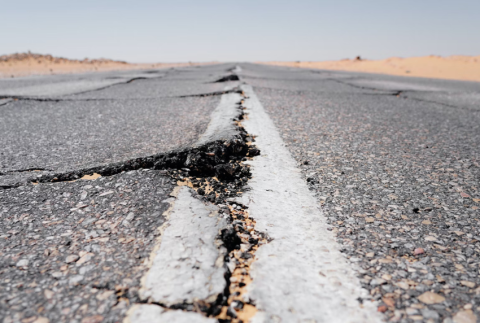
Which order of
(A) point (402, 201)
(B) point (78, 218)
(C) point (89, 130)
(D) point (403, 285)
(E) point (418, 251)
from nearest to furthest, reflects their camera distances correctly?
1. (D) point (403, 285)
2. (E) point (418, 251)
3. (B) point (78, 218)
4. (A) point (402, 201)
5. (C) point (89, 130)

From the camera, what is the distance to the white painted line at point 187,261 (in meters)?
0.83

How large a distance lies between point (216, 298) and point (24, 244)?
0.68 m

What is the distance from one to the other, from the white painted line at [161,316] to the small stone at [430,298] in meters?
0.54

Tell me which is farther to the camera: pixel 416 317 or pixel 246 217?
pixel 246 217

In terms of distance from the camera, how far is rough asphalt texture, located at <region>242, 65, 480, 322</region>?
87 cm

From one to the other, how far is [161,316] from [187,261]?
191 millimetres

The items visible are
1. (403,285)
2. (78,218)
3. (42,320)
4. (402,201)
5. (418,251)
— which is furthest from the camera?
(402,201)

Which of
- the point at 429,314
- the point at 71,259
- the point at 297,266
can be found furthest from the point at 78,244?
the point at 429,314

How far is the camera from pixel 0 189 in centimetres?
143

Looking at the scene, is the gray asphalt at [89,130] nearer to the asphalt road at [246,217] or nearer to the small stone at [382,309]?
the asphalt road at [246,217]

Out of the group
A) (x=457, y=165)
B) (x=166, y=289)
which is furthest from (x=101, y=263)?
(x=457, y=165)

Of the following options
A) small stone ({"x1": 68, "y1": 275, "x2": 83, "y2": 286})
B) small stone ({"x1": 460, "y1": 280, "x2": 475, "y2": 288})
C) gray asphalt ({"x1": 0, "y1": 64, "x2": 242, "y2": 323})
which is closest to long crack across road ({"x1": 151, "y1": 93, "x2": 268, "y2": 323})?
gray asphalt ({"x1": 0, "y1": 64, "x2": 242, "y2": 323})

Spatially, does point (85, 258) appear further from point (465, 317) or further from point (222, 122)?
point (222, 122)

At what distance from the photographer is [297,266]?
948 millimetres
